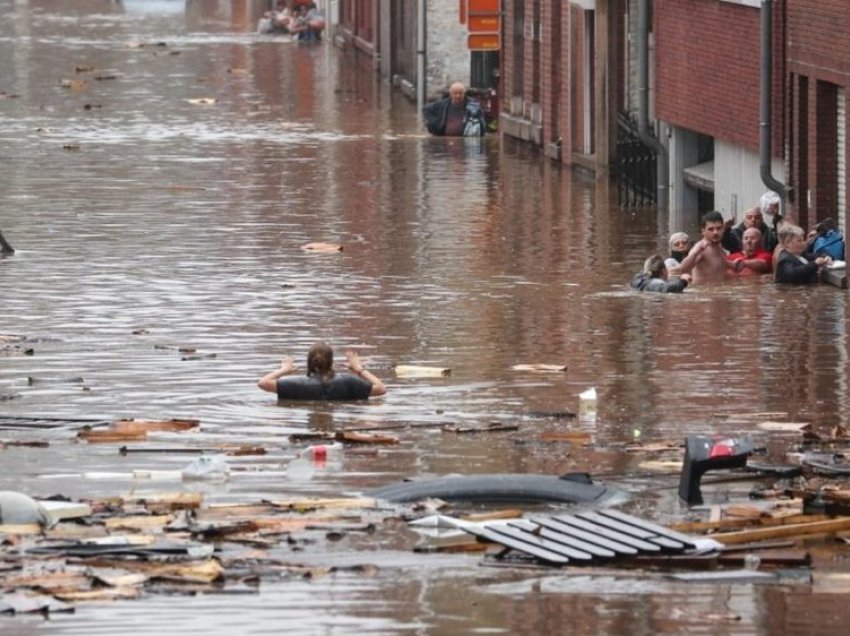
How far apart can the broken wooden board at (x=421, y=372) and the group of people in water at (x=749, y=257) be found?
6441 millimetres

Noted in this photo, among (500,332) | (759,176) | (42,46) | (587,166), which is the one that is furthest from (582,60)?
(42,46)

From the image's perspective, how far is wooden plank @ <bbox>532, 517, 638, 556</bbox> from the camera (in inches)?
591

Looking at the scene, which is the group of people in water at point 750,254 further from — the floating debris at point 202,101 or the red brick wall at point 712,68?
the floating debris at point 202,101

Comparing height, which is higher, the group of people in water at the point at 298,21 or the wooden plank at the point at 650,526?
the group of people in water at the point at 298,21

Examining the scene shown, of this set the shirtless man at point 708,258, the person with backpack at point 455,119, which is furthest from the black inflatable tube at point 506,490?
the person with backpack at point 455,119

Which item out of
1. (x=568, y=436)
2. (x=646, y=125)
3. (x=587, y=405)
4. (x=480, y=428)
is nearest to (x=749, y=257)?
(x=646, y=125)

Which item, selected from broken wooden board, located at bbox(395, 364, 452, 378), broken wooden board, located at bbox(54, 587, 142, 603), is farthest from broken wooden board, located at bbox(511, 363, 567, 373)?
broken wooden board, located at bbox(54, 587, 142, 603)

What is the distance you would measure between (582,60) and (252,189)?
625cm

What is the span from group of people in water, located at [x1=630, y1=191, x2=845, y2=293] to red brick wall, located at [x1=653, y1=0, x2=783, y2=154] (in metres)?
2.81

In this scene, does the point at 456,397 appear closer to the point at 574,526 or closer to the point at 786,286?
the point at 574,526

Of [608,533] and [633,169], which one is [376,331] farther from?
[633,169]

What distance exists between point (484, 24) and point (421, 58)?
451cm

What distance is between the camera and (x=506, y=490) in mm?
16781

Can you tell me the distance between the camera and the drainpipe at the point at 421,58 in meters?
58.4
